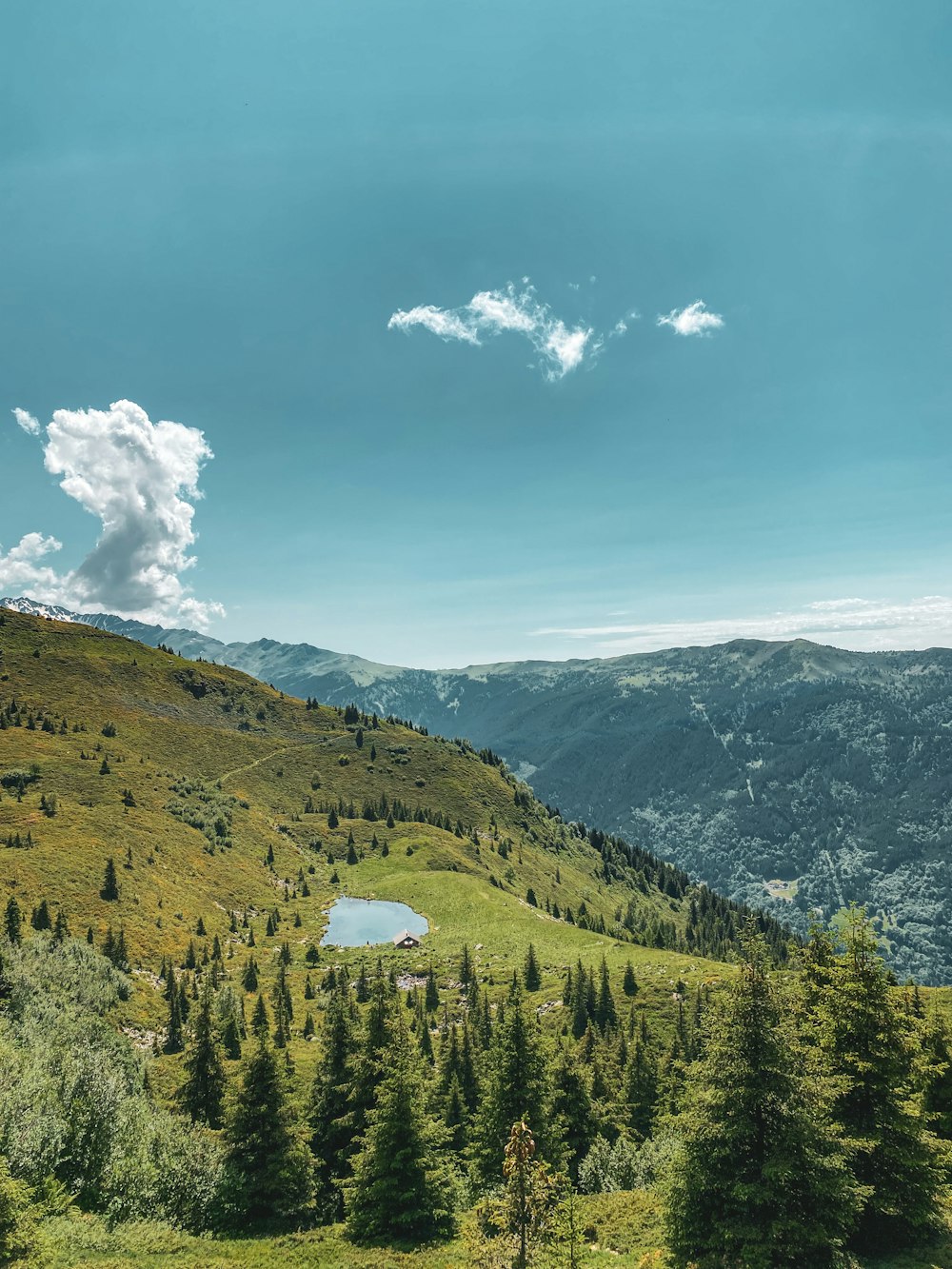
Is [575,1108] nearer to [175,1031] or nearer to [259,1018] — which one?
[175,1031]

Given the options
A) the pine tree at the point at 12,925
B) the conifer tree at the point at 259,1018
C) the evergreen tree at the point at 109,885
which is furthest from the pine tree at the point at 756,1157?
the evergreen tree at the point at 109,885

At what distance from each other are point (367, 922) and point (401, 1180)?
455ft

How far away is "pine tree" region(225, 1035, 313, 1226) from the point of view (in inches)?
1494

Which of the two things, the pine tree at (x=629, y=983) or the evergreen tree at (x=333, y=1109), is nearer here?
the evergreen tree at (x=333, y=1109)

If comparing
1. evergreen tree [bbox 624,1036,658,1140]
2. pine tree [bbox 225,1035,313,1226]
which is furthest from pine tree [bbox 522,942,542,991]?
pine tree [bbox 225,1035,313,1226]

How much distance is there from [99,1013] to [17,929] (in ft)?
54.3

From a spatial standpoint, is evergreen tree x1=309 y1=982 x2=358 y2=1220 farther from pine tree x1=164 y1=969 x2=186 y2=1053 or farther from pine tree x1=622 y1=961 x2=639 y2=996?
pine tree x1=622 y1=961 x2=639 y2=996

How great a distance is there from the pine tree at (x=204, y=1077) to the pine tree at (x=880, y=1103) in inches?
2033

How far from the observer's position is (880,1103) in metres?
27.5

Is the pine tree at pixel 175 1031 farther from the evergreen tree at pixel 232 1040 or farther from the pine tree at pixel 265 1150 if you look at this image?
the pine tree at pixel 265 1150

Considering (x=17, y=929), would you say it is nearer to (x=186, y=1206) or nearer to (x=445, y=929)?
(x=186, y=1206)

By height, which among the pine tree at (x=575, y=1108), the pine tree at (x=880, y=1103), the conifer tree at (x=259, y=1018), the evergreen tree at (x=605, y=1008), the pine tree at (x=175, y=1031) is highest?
the pine tree at (x=880, y=1103)

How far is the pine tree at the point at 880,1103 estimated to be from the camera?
87.7 ft

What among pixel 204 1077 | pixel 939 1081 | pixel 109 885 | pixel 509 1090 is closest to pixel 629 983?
pixel 939 1081
